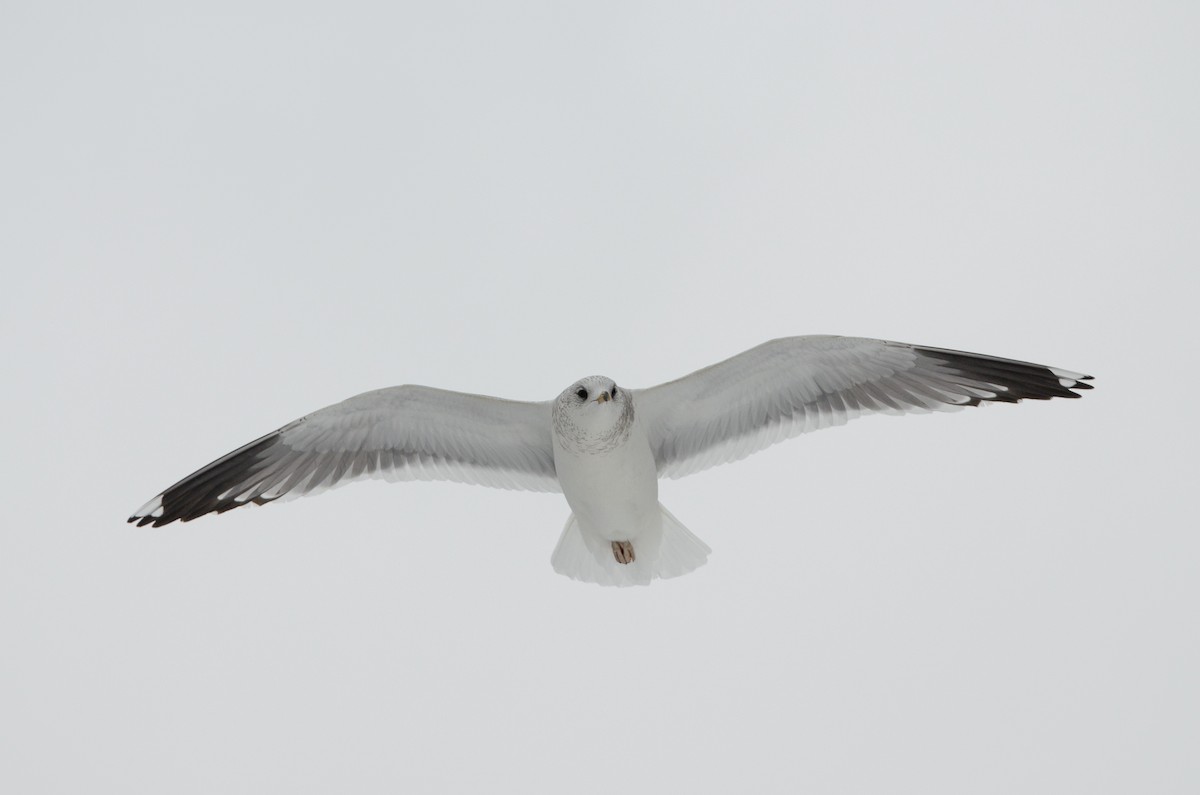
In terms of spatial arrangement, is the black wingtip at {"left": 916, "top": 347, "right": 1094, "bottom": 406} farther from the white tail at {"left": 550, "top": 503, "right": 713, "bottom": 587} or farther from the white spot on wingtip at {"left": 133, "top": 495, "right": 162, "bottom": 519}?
the white spot on wingtip at {"left": 133, "top": 495, "right": 162, "bottom": 519}

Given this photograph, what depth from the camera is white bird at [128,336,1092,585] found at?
4.59 meters

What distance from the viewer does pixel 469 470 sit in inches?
203

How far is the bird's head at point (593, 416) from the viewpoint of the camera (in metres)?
4.32

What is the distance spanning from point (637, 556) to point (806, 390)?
3.73 feet

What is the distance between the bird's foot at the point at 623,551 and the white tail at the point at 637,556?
1.3 inches

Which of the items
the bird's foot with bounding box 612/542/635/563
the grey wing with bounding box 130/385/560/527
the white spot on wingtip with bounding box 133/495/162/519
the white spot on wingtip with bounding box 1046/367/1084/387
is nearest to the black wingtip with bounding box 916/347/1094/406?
the white spot on wingtip with bounding box 1046/367/1084/387

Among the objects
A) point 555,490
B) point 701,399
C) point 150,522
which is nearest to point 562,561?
point 555,490

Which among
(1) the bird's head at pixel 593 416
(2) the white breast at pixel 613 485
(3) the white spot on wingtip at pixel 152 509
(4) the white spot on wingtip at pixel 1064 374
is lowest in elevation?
(3) the white spot on wingtip at pixel 152 509

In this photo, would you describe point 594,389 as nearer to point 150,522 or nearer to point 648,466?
point 648,466

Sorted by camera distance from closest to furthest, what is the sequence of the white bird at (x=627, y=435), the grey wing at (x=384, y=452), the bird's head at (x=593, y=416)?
the bird's head at (x=593, y=416) < the white bird at (x=627, y=435) < the grey wing at (x=384, y=452)

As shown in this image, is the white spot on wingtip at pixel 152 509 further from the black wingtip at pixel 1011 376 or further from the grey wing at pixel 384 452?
the black wingtip at pixel 1011 376

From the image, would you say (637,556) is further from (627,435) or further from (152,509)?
(152,509)

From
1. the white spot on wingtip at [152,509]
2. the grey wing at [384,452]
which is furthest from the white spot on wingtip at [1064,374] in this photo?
the white spot on wingtip at [152,509]

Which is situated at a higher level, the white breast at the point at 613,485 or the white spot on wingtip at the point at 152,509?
the white breast at the point at 613,485
